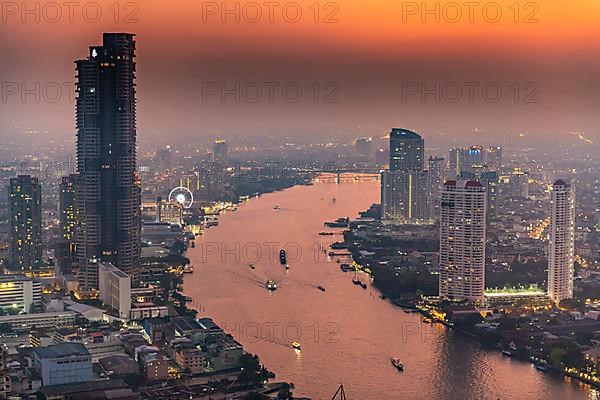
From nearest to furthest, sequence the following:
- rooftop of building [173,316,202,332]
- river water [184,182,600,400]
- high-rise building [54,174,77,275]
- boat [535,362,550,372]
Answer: river water [184,182,600,400] < boat [535,362,550,372] < rooftop of building [173,316,202,332] < high-rise building [54,174,77,275]

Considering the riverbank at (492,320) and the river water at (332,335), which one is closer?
the river water at (332,335)

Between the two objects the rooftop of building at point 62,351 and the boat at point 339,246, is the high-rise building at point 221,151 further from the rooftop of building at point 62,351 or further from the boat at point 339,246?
the rooftop of building at point 62,351

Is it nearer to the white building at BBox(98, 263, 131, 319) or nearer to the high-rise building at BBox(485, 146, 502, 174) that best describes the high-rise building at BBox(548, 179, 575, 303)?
the white building at BBox(98, 263, 131, 319)

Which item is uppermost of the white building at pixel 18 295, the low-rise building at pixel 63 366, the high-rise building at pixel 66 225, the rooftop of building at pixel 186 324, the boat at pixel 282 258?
the high-rise building at pixel 66 225

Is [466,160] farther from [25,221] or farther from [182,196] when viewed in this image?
[25,221]

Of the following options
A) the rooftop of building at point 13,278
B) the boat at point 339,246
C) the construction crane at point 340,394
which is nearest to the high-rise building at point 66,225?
the rooftop of building at point 13,278

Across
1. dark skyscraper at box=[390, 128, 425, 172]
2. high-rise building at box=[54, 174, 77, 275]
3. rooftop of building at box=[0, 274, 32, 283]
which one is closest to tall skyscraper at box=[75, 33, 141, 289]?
high-rise building at box=[54, 174, 77, 275]

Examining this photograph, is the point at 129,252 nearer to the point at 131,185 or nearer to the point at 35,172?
the point at 131,185
